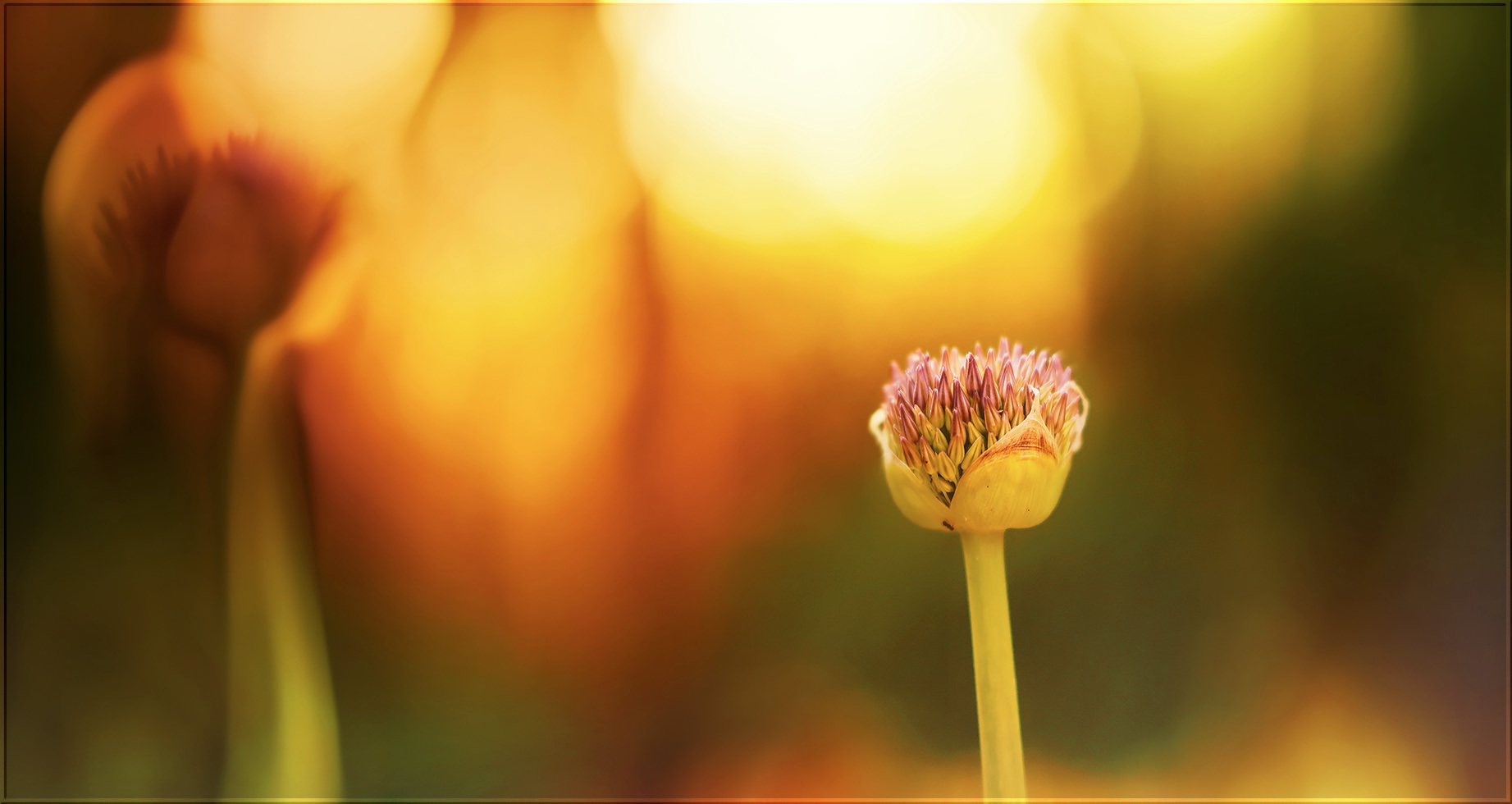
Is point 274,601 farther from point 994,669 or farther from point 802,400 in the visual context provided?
point 994,669

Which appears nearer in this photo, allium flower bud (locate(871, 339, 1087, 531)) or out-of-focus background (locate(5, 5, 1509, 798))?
allium flower bud (locate(871, 339, 1087, 531))

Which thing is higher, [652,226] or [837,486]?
[652,226]

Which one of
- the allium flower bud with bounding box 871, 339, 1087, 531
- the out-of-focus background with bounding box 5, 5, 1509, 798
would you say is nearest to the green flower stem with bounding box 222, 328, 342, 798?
the out-of-focus background with bounding box 5, 5, 1509, 798

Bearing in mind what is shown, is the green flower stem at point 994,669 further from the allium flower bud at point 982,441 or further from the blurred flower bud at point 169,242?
the blurred flower bud at point 169,242

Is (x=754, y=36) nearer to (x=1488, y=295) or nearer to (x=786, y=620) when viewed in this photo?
(x=786, y=620)

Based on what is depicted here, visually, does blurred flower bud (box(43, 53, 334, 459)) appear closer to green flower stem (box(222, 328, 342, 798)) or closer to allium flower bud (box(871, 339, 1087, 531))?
green flower stem (box(222, 328, 342, 798))

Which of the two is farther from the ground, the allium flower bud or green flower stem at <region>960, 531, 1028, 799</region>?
the allium flower bud

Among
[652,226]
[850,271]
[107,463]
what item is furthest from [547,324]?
[107,463]
